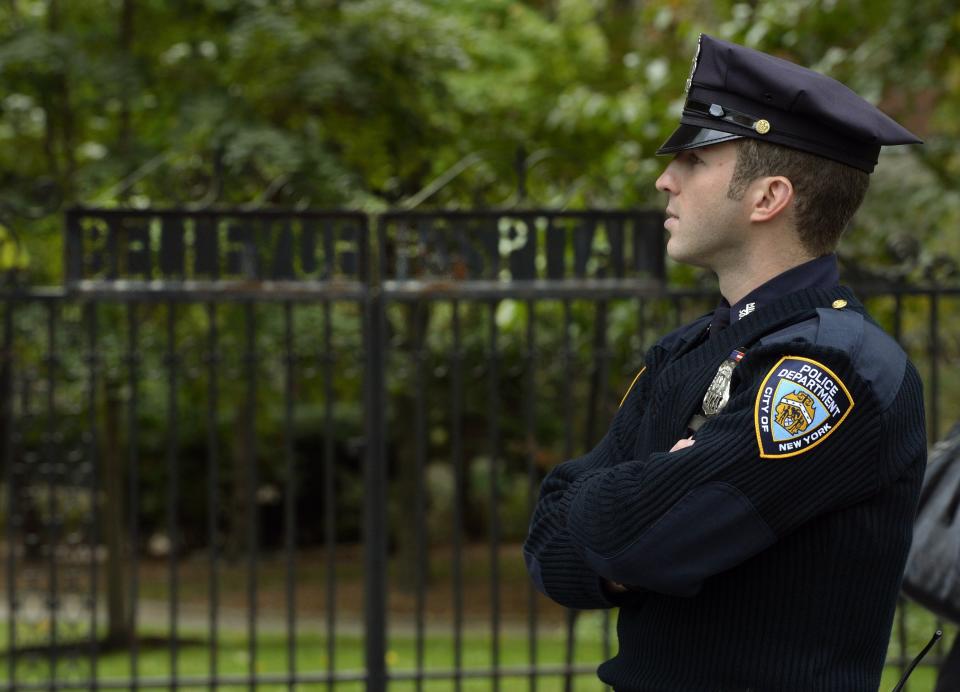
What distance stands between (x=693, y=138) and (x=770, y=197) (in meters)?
0.14

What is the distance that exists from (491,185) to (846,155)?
450 cm

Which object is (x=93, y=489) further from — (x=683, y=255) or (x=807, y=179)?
(x=807, y=179)

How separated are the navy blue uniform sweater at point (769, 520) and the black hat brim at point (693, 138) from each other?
241 millimetres

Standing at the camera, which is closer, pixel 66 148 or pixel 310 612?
pixel 66 148

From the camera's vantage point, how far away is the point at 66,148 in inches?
410

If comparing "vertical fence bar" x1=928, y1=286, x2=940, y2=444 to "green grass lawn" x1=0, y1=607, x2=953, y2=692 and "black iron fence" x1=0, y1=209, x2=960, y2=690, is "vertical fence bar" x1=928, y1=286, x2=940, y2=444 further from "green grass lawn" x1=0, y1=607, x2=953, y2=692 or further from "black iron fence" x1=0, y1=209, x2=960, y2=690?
"green grass lawn" x1=0, y1=607, x2=953, y2=692

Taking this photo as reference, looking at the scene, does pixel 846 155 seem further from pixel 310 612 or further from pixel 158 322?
pixel 310 612

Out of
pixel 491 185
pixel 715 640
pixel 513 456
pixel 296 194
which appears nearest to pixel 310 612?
pixel 513 456

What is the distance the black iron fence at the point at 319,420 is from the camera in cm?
562

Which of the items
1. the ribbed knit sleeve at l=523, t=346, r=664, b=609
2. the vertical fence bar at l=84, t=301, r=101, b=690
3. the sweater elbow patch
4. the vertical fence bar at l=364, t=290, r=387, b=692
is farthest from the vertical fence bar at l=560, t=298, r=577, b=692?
the sweater elbow patch

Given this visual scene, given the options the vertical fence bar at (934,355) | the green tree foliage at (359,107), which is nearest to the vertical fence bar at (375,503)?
the green tree foliage at (359,107)

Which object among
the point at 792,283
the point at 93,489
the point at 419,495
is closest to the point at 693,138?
the point at 792,283

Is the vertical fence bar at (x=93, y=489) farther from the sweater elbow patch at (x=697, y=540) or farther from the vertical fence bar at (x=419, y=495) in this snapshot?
the sweater elbow patch at (x=697, y=540)

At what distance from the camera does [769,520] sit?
5.76 feet
